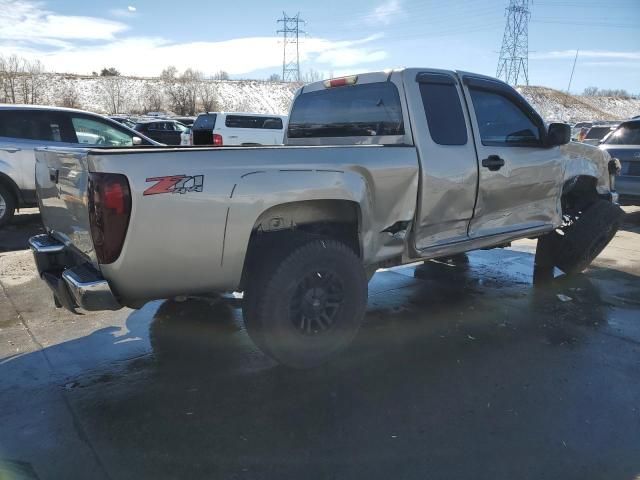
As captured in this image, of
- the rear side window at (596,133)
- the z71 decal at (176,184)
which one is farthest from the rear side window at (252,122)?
the z71 decal at (176,184)

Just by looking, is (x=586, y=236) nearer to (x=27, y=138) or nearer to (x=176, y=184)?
(x=176, y=184)

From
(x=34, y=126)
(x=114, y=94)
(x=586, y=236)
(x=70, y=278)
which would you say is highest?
(x=114, y=94)

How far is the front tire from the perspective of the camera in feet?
10.7

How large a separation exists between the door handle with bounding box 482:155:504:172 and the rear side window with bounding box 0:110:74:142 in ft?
22.1

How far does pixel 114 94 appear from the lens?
208 ft

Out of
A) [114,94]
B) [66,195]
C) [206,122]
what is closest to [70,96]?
[114,94]

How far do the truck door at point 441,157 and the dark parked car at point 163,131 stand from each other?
19.2 m

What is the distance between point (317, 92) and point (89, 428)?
11.4 feet

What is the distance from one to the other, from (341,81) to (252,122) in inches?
521

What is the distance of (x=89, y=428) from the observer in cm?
288

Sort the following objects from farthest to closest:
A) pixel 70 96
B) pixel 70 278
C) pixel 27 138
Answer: pixel 70 96 < pixel 27 138 < pixel 70 278

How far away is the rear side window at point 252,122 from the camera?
56.2 ft

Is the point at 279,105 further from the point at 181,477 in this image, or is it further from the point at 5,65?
the point at 181,477

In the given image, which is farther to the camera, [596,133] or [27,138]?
[596,133]
